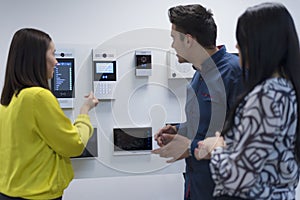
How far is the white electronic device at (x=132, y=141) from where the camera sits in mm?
2016

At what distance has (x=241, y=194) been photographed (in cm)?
102

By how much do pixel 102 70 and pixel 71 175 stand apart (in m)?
0.68

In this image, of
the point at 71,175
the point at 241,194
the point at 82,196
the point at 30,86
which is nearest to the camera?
the point at 241,194

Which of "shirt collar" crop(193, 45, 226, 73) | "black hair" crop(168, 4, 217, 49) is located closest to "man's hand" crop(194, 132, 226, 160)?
"shirt collar" crop(193, 45, 226, 73)

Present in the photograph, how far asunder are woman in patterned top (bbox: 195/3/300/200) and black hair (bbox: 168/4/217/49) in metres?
0.52

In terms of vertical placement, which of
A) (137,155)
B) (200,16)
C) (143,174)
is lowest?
(143,174)

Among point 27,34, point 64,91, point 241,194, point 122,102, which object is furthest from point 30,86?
point 241,194

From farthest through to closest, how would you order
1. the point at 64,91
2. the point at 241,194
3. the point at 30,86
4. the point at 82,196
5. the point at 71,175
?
1. the point at 82,196
2. the point at 64,91
3. the point at 71,175
4. the point at 30,86
5. the point at 241,194

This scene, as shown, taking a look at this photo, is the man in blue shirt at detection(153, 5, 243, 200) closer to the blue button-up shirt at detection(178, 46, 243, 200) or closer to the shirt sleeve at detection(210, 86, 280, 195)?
the blue button-up shirt at detection(178, 46, 243, 200)

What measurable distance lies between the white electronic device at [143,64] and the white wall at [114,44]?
0.04 meters

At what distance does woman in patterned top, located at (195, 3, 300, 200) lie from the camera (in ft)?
3.06

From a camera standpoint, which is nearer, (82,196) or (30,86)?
(30,86)

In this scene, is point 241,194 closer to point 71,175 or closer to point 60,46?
point 71,175

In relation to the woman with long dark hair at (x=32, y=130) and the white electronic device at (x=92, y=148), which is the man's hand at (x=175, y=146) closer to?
the woman with long dark hair at (x=32, y=130)
